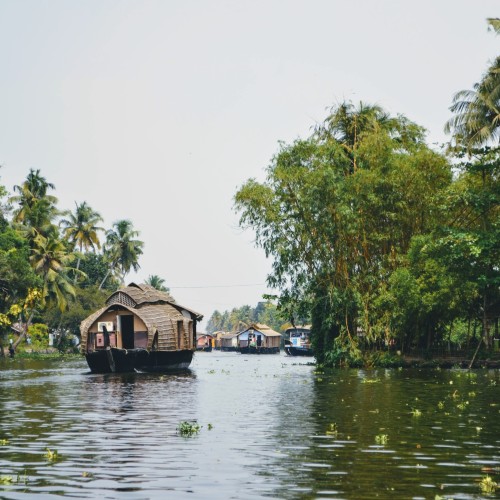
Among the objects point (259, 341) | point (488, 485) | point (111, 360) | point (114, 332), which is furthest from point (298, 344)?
point (488, 485)

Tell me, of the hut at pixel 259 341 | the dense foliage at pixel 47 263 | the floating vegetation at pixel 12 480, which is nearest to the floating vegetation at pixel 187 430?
the floating vegetation at pixel 12 480

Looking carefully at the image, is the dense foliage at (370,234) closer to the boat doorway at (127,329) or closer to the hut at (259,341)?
the boat doorway at (127,329)

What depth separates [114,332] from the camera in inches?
2279

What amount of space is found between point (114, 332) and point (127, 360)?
3.34 m

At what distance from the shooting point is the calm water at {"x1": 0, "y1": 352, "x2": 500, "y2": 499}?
43.4 ft

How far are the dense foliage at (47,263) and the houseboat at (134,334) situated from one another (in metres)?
15.6

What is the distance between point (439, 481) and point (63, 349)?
9972 centimetres

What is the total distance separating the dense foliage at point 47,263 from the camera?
77375mm

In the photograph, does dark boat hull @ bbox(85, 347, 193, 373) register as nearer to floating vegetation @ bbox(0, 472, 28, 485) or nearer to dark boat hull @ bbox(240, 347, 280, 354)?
floating vegetation @ bbox(0, 472, 28, 485)

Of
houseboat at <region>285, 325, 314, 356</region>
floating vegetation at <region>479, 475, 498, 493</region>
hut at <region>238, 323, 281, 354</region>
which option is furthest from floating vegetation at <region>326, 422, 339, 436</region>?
hut at <region>238, 323, 281, 354</region>

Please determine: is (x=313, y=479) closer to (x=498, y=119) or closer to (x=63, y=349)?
(x=498, y=119)

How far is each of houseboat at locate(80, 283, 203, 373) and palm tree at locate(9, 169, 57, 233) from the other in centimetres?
3578

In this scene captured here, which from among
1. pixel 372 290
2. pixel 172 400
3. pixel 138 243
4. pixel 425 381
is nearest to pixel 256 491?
pixel 172 400

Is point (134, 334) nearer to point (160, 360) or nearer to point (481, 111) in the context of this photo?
point (160, 360)
